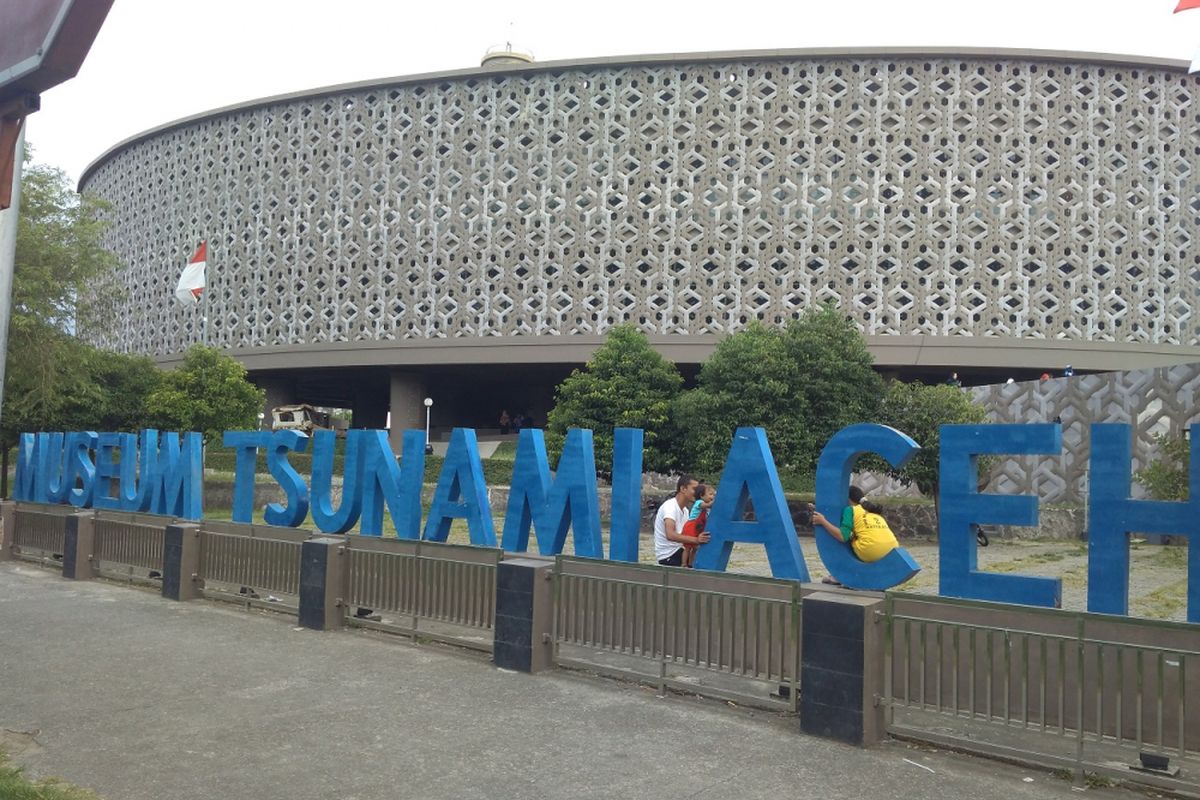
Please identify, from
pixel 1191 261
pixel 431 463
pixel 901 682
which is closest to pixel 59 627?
pixel 901 682

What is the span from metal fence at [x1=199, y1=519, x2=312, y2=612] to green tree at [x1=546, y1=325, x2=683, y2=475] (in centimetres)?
1742

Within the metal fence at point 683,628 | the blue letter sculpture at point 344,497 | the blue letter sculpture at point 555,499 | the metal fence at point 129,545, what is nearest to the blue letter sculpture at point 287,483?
the blue letter sculpture at point 344,497

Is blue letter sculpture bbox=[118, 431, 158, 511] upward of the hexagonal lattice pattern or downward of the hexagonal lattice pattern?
downward

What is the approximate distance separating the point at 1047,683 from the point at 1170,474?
16.1 m

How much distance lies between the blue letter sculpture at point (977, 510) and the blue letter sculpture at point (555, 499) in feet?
11.0

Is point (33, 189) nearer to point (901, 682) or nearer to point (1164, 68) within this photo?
point (901, 682)

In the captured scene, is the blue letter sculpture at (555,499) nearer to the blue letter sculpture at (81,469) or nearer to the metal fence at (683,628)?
the metal fence at (683,628)

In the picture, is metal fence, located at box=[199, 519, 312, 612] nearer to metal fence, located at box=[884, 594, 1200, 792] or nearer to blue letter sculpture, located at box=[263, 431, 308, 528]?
blue letter sculpture, located at box=[263, 431, 308, 528]

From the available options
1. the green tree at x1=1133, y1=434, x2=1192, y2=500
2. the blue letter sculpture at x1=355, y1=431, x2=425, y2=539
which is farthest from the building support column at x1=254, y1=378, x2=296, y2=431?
the green tree at x1=1133, y1=434, x2=1192, y2=500

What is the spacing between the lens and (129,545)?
13453 mm

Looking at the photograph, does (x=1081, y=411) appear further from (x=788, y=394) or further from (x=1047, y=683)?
(x=1047, y=683)

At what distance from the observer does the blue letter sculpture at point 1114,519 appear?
661cm

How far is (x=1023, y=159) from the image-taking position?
125 feet

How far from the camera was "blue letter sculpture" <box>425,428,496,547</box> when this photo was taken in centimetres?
1077
